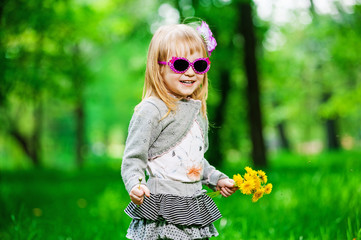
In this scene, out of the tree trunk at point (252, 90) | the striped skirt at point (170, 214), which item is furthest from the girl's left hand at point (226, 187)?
the tree trunk at point (252, 90)

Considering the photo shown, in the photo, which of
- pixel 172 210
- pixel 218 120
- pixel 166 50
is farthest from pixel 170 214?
pixel 218 120

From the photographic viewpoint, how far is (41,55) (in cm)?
988

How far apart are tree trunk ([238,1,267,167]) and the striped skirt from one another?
7818mm

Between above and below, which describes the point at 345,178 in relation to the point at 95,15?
below

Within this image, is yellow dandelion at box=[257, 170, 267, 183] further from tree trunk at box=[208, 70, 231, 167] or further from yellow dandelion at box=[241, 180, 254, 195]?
tree trunk at box=[208, 70, 231, 167]

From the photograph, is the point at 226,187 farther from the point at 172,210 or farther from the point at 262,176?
the point at 172,210

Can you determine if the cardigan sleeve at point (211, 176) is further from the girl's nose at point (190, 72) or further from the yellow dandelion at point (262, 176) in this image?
the girl's nose at point (190, 72)

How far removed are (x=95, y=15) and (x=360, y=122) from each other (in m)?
17.8

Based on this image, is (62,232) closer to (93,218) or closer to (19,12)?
(93,218)

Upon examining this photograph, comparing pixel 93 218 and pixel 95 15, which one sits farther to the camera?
pixel 95 15

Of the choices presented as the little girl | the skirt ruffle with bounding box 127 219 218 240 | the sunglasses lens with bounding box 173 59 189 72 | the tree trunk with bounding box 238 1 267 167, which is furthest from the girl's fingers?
the tree trunk with bounding box 238 1 267 167

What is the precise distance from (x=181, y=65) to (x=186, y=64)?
0.03 meters

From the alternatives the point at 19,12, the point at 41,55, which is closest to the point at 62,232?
the point at 19,12

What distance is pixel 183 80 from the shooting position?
7.68 feet
